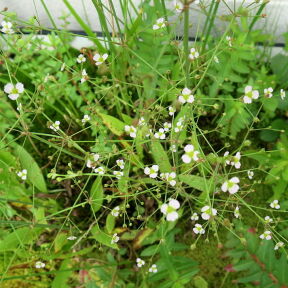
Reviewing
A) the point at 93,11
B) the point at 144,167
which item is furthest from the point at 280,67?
the point at 93,11

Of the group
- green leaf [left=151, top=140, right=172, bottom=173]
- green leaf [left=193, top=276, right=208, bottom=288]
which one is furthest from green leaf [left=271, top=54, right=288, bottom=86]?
green leaf [left=193, top=276, right=208, bottom=288]

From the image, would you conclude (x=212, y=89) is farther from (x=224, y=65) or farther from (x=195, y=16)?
(x=195, y=16)

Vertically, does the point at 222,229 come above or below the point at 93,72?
below

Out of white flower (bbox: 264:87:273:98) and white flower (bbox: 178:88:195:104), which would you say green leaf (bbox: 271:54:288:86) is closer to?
white flower (bbox: 264:87:273:98)

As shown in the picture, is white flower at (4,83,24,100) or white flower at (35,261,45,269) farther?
white flower at (35,261,45,269)

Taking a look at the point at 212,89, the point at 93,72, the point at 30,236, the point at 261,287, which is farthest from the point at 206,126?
the point at 30,236

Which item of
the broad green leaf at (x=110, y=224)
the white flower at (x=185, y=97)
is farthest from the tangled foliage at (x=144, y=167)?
the white flower at (x=185, y=97)

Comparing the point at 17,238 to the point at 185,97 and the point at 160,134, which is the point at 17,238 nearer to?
the point at 160,134

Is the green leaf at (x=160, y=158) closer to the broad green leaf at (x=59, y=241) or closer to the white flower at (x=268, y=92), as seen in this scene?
the white flower at (x=268, y=92)
